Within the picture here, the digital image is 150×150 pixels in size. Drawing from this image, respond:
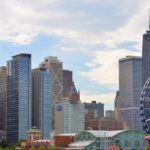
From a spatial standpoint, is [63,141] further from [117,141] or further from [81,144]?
[117,141]

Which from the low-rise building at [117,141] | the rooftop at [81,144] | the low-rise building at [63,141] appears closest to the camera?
the low-rise building at [117,141]

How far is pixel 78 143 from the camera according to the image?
472ft

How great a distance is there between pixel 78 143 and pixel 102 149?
956 centimetres

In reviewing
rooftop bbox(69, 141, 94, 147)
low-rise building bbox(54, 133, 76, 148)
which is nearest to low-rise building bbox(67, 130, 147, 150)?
rooftop bbox(69, 141, 94, 147)

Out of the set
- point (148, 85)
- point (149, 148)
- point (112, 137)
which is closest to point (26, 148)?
point (112, 137)

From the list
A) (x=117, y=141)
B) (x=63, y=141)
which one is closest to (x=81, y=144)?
(x=117, y=141)

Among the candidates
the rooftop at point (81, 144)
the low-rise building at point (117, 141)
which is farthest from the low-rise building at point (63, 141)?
the low-rise building at point (117, 141)

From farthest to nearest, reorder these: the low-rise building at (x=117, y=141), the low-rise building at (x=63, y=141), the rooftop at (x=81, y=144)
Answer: the low-rise building at (x=63, y=141), the rooftop at (x=81, y=144), the low-rise building at (x=117, y=141)

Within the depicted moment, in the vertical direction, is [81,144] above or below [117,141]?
below

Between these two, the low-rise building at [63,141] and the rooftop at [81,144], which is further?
the low-rise building at [63,141]

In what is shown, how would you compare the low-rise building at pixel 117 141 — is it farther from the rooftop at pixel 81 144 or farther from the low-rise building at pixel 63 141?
the low-rise building at pixel 63 141

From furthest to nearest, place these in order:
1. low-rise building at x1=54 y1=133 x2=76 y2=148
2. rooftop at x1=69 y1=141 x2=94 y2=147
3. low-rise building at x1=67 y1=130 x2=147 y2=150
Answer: low-rise building at x1=54 y1=133 x2=76 y2=148 → rooftop at x1=69 y1=141 x2=94 y2=147 → low-rise building at x1=67 y1=130 x2=147 y2=150

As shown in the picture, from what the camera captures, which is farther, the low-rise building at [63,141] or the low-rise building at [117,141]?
the low-rise building at [63,141]

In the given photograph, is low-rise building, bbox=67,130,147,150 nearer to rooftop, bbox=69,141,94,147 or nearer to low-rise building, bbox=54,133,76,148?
rooftop, bbox=69,141,94,147
